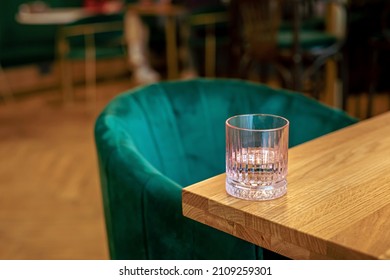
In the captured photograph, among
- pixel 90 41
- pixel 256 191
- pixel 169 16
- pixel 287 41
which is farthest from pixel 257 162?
pixel 169 16

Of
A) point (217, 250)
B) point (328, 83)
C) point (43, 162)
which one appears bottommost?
point (43, 162)

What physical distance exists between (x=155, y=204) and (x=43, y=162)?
8.49 ft

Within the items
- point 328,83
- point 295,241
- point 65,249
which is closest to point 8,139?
point 65,249

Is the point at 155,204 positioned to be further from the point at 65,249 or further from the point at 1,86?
the point at 1,86

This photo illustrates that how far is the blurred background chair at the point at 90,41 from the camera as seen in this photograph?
5.02 metres

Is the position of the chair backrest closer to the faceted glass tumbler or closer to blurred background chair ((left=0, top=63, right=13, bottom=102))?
the faceted glass tumbler

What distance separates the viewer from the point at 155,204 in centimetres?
119

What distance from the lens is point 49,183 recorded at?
328 centimetres

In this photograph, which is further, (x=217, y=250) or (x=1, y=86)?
(x=1, y=86)

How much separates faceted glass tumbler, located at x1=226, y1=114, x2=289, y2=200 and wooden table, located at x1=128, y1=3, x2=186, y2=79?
451cm

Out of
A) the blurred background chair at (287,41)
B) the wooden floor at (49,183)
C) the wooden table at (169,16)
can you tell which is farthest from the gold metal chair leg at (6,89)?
the blurred background chair at (287,41)

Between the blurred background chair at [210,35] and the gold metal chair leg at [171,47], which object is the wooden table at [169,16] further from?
the blurred background chair at [210,35]

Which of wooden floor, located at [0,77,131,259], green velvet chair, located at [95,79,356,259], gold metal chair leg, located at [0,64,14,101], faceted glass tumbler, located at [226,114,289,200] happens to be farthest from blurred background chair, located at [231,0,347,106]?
gold metal chair leg, located at [0,64,14,101]

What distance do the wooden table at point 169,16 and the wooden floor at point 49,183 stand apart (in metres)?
0.94
